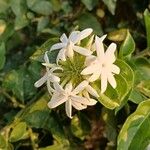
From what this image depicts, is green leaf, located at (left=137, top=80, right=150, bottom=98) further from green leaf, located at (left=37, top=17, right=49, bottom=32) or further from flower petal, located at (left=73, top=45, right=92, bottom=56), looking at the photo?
green leaf, located at (left=37, top=17, right=49, bottom=32)

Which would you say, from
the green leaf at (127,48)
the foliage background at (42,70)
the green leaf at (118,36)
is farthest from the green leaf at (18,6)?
the green leaf at (127,48)

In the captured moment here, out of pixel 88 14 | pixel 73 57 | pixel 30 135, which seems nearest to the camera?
pixel 73 57

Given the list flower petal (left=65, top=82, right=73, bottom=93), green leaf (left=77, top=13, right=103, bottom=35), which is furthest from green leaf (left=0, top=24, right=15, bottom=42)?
flower petal (left=65, top=82, right=73, bottom=93)

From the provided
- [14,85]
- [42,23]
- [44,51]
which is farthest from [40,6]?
[44,51]

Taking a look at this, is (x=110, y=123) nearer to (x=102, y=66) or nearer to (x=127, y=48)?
(x=127, y=48)

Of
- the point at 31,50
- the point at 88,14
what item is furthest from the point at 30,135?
the point at 88,14

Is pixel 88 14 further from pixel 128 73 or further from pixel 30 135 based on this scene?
pixel 128 73

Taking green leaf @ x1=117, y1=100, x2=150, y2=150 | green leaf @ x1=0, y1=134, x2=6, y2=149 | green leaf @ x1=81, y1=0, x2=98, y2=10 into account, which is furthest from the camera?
green leaf @ x1=81, y1=0, x2=98, y2=10
